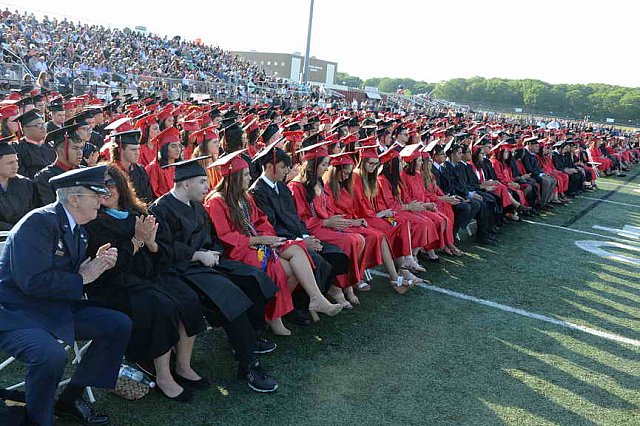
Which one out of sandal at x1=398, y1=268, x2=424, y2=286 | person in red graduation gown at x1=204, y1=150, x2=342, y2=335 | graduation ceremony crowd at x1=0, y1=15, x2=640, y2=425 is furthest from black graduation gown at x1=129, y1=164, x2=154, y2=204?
sandal at x1=398, y1=268, x2=424, y2=286

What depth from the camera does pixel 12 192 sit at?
4617 mm

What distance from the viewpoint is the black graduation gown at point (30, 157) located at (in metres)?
6.30

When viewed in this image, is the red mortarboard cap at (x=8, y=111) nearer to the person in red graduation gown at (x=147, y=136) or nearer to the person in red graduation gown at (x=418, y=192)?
the person in red graduation gown at (x=147, y=136)

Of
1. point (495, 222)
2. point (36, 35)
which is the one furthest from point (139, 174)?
point (36, 35)

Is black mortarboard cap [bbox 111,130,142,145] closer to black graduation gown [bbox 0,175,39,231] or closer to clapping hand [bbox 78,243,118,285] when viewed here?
black graduation gown [bbox 0,175,39,231]

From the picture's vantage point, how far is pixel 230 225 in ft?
15.1

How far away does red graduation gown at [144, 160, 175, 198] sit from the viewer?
6.38 metres

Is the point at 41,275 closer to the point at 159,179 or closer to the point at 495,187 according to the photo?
the point at 159,179

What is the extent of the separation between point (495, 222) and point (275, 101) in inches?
617

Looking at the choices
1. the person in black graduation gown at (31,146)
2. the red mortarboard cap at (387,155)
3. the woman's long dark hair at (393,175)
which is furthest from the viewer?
the woman's long dark hair at (393,175)

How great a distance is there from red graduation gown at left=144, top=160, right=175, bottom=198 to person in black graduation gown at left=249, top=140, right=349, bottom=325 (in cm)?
174

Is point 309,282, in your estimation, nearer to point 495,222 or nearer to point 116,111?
point 495,222

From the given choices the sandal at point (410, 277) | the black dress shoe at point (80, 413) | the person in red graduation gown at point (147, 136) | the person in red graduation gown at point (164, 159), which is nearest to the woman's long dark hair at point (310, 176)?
the sandal at point (410, 277)

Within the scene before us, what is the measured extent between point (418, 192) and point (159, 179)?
11.3ft
